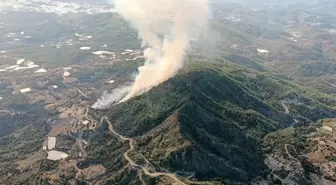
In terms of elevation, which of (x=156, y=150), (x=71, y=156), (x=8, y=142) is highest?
(x=156, y=150)

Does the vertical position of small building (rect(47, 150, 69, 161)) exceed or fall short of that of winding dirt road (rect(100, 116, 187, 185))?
it falls short

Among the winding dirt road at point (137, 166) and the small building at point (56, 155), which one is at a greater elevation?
the winding dirt road at point (137, 166)

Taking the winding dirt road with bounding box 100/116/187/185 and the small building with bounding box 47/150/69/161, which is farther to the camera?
the small building with bounding box 47/150/69/161

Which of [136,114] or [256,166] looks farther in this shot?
[136,114]

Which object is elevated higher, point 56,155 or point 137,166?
point 137,166

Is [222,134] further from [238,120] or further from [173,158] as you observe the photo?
[173,158]

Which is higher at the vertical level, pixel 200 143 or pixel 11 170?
pixel 200 143

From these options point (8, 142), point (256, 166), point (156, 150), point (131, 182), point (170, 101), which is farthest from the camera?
point (8, 142)

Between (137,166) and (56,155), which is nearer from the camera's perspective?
(137,166)

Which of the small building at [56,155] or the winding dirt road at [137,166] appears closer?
the winding dirt road at [137,166]

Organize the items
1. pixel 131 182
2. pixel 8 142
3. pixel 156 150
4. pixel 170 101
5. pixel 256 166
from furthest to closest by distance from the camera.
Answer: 1. pixel 8 142
2. pixel 170 101
3. pixel 256 166
4. pixel 156 150
5. pixel 131 182

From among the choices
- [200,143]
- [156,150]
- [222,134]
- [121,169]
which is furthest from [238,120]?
[121,169]
